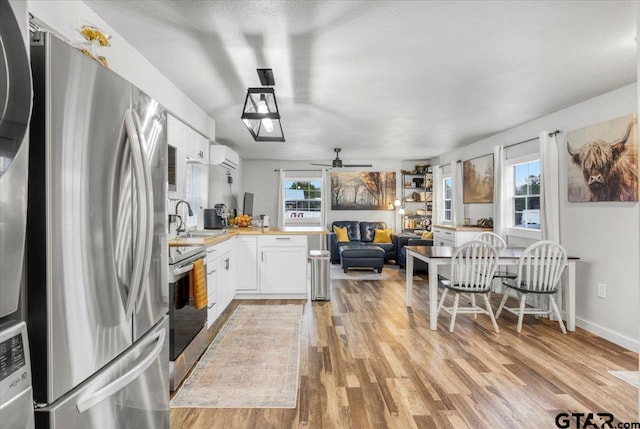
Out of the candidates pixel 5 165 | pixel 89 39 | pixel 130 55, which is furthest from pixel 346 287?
pixel 5 165

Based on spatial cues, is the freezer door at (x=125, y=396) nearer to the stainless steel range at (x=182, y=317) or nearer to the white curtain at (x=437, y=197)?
the stainless steel range at (x=182, y=317)

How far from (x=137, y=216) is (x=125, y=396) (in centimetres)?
63

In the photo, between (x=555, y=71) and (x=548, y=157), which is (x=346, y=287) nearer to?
(x=548, y=157)

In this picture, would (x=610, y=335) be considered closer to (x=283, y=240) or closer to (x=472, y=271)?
(x=472, y=271)

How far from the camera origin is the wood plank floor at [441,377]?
6.71ft

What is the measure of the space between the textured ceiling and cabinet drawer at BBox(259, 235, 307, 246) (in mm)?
1543

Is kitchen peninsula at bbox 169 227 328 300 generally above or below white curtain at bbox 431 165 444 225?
below

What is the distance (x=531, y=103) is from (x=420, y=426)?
351cm

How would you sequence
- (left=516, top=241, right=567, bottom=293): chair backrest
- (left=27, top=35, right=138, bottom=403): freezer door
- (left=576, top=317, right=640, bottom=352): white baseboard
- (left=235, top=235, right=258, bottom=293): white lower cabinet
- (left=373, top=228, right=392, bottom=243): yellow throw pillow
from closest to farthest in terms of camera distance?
1. (left=27, top=35, right=138, bottom=403): freezer door
2. (left=576, top=317, right=640, bottom=352): white baseboard
3. (left=516, top=241, right=567, bottom=293): chair backrest
4. (left=235, top=235, right=258, bottom=293): white lower cabinet
5. (left=373, top=228, right=392, bottom=243): yellow throw pillow

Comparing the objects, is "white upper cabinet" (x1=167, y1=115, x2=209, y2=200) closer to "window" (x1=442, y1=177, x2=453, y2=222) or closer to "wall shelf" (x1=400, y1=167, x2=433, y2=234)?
"window" (x1=442, y1=177, x2=453, y2=222)

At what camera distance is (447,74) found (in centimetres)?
304

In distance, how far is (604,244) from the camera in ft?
11.4

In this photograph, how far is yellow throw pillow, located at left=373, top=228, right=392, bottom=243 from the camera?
794cm

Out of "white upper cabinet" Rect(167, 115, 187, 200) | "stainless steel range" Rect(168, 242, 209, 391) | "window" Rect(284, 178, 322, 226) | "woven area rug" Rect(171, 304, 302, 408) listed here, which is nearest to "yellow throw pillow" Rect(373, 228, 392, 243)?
"window" Rect(284, 178, 322, 226)
